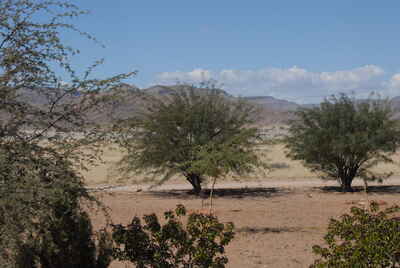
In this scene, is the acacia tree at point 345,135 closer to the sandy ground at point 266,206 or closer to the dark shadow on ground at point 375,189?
the dark shadow on ground at point 375,189

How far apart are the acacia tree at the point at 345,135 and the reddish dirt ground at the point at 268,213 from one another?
1636 millimetres

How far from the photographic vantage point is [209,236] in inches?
262

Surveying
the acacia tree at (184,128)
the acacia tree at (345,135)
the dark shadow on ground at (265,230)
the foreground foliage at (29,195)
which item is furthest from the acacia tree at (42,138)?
the acacia tree at (345,135)

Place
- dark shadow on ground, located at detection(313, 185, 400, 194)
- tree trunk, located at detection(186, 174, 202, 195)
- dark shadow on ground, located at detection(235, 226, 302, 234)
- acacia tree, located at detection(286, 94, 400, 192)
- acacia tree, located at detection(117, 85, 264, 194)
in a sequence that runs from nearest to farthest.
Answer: dark shadow on ground, located at detection(235, 226, 302, 234), acacia tree, located at detection(117, 85, 264, 194), acacia tree, located at detection(286, 94, 400, 192), tree trunk, located at detection(186, 174, 202, 195), dark shadow on ground, located at detection(313, 185, 400, 194)

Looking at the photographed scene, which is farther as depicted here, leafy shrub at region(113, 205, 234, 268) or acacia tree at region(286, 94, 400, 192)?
acacia tree at region(286, 94, 400, 192)

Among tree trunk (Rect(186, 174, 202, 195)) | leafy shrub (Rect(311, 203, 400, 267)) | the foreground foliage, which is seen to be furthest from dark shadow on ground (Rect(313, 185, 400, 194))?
the foreground foliage

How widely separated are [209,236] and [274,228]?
32.5 ft

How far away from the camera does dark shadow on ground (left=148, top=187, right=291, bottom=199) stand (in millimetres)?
26062

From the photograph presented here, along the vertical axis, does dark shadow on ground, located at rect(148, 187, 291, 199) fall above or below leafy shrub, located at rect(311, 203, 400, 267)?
below

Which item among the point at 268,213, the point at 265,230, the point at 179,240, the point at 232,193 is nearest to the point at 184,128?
the point at 232,193

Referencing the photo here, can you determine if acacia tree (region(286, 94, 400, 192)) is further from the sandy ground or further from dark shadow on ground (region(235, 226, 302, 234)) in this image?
dark shadow on ground (region(235, 226, 302, 234))

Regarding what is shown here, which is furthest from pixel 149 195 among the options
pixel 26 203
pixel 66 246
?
pixel 26 203

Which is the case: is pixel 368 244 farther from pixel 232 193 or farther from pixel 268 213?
pixel 232 193

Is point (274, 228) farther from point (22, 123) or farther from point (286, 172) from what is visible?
point (286, 172)
